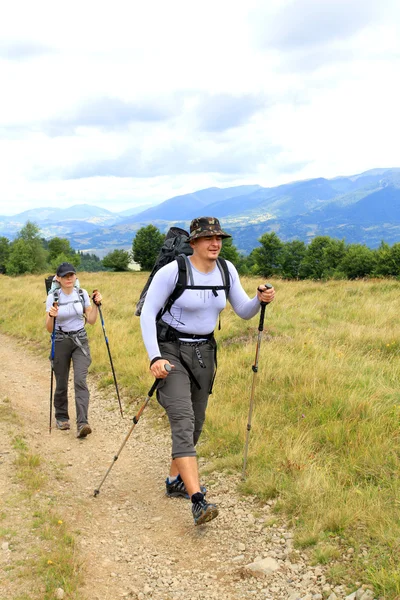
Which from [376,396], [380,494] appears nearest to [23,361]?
[376,396]

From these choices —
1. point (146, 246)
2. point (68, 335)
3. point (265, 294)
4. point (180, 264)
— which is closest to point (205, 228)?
point (180, 264)

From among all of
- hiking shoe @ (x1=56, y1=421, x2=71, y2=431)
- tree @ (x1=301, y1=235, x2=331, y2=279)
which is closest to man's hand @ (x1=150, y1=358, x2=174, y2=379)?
hiking shoe @ (x1=56, y1=421, x2=71, y2=431)

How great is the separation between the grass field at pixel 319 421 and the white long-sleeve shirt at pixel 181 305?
73.4 inches

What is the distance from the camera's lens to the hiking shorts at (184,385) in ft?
14.1

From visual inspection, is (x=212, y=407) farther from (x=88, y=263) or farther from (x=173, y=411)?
(x=88, y=263)

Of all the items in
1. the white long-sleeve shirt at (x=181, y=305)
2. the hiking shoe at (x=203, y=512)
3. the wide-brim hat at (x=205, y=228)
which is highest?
the wide-brim hat at (x=205, y=228)

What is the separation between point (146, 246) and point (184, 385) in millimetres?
81695

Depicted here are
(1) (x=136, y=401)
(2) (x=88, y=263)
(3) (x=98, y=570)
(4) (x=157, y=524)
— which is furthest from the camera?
(2) (x=88, y=263)

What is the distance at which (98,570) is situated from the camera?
148 inches

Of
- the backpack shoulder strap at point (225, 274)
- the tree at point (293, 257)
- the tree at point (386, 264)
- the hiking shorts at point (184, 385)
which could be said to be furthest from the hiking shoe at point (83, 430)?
the tree at point (293, 257)

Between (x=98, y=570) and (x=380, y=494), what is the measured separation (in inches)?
105

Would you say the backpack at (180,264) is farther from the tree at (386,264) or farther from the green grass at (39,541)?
the tree at (386,264)

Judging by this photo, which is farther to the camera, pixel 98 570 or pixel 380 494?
pixel 380 494

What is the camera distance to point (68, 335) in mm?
7402
